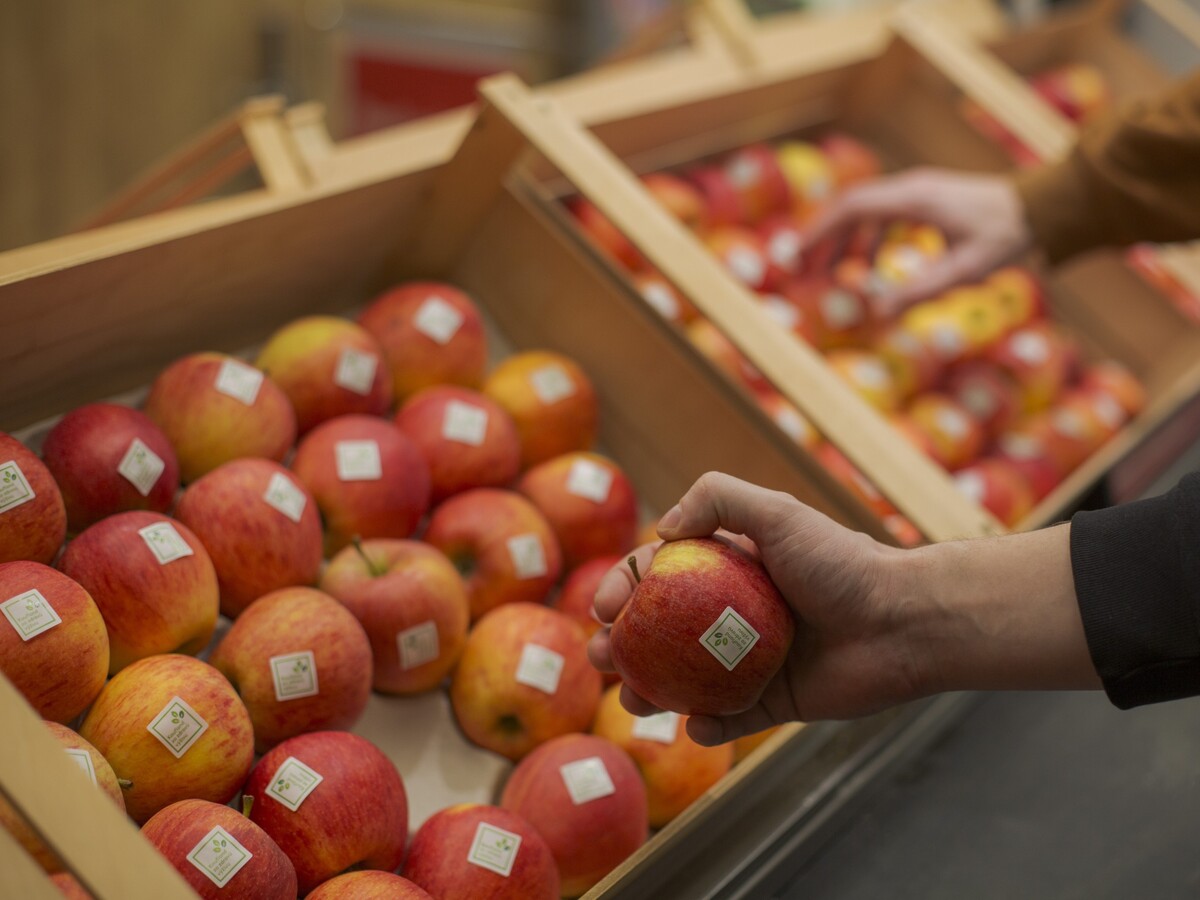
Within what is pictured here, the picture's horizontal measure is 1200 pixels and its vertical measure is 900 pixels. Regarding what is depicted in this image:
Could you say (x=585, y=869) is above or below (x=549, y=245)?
below

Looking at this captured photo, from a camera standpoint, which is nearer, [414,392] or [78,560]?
[78,560]

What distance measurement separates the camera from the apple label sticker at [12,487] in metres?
1.17

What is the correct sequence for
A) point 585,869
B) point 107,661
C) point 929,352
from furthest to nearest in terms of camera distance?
point 929,352 < point 585,869 < point 107,661

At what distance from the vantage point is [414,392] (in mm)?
1737

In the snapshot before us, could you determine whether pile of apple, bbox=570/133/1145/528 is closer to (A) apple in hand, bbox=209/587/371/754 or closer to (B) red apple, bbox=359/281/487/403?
(B) red apple, bbox=359/281/487/403

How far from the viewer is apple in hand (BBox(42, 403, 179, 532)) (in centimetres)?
130

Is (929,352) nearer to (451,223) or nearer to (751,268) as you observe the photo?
(751,268)

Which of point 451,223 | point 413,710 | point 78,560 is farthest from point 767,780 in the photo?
point 451,223

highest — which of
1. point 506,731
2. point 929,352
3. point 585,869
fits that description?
point 506,731

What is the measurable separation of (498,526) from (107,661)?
0.55m

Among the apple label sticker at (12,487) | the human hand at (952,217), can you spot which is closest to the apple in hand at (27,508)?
the apple label sticker at (12,487)

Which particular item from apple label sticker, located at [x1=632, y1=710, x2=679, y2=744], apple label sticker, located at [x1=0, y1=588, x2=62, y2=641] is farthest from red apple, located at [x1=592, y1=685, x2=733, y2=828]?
apple label sticker, located at [x1=0, y1=588, x2=62, y2=641]

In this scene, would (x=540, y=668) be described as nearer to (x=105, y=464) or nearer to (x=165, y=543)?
(x=165, y=543)

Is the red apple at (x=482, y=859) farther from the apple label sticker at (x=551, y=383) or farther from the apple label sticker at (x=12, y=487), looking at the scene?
the apple label sticker at (x=551, y=383)
